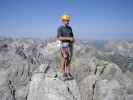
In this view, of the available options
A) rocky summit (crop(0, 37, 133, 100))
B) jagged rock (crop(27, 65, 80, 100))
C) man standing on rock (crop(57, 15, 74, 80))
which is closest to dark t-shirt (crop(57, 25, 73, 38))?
man standing on rock (crop(57, 15, 74, 80))

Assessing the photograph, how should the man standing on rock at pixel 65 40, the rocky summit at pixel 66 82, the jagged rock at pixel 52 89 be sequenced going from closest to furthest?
1. the jagged rock at pixel 52 89
2. the man standing on rock at pixel 65 40
3. the rocky summit at pixel 66 82

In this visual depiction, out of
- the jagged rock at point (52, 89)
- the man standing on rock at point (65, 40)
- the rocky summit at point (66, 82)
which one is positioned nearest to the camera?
the jagged rock at point (52, 89)

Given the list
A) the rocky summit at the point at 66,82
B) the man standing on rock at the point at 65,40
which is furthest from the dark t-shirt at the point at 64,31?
the rocky summit at the point at 66,82

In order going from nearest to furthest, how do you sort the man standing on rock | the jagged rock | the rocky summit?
the jagged rock → the man standing on rock → the rocky summit

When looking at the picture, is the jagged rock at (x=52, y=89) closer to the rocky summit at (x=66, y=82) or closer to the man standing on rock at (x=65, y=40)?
the rocky summit at (x=66, y=82)

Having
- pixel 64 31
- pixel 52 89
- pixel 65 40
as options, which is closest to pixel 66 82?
pixel 52 89

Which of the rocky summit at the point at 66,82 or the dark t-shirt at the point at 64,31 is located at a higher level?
the dark t-shirt at the point at 64,31

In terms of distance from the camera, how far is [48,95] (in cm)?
1527

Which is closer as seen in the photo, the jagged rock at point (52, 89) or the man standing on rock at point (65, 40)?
the jagged rock at point (52, 89)

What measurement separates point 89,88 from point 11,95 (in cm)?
5411

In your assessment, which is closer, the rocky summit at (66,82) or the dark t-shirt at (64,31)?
the dark t-shirt at (64,31)

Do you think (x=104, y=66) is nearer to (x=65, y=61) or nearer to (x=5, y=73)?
(x=5, y=73)

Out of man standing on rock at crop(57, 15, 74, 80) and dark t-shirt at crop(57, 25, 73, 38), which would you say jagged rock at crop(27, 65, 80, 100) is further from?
dark t-shirt at crop(57, 25, 73, 38)

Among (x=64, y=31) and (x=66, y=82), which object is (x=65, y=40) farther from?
(x=66, y=82)
